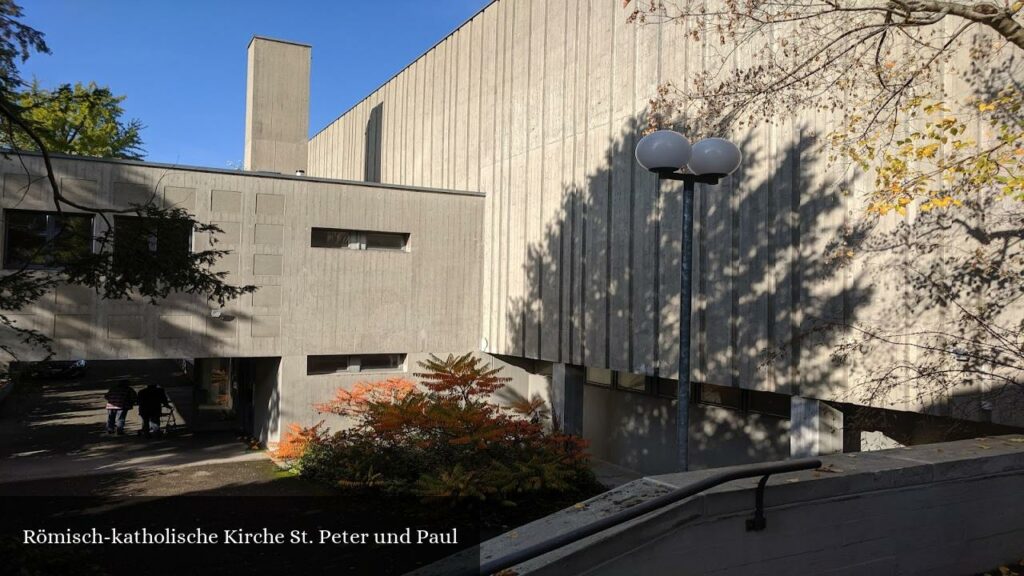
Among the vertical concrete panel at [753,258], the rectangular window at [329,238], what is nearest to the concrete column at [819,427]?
the vertical concrete panel at [753,258]

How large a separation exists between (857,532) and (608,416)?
44.6 ft

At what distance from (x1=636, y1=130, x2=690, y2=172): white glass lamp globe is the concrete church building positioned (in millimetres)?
5210

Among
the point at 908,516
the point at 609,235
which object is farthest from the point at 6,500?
the point at 908,516

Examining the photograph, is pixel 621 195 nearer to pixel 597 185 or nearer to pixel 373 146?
pixel 597 185

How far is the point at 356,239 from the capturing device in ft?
58.3

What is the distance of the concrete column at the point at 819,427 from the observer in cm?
1087

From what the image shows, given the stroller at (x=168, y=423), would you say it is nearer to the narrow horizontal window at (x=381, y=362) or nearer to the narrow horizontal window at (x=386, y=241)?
the narrow horizontal window at (x=381, y=362)

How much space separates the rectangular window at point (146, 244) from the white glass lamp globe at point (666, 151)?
5.32 m

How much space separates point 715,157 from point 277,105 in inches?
872

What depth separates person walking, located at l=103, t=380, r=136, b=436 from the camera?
1841cm

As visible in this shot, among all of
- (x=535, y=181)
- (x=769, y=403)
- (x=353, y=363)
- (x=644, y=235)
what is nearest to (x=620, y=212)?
(x=644, y=235)

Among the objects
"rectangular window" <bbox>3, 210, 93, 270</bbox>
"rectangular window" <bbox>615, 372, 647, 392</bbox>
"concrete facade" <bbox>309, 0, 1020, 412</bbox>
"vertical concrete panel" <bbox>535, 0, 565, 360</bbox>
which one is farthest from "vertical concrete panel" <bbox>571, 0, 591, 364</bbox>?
"rectangular window" <bbox>3, 210, 93, 270</bbox>

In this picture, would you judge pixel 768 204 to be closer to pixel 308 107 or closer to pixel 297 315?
pixel 297 315

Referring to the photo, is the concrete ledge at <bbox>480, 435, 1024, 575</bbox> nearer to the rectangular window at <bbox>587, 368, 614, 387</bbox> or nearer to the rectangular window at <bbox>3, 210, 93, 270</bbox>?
the rectangular window at <bbox>587, 368, 614, 387</bbox>
